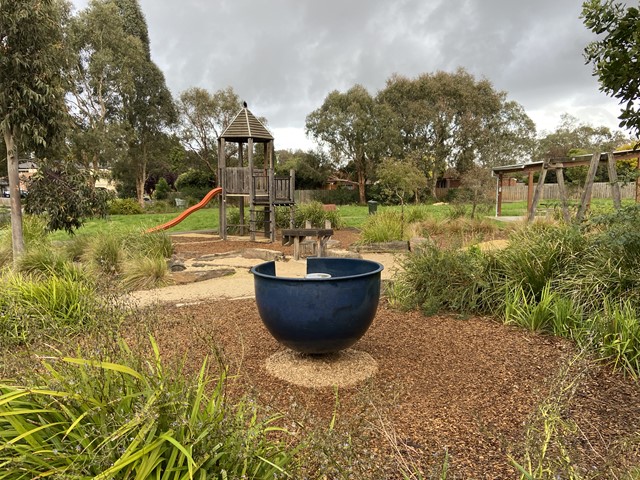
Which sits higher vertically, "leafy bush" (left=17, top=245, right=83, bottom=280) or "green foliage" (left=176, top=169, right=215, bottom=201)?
"green foliage" (left=176, top=169, right=215, bottom=201)

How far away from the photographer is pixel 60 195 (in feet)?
25.4

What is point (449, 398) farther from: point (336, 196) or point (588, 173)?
point (336, 196)

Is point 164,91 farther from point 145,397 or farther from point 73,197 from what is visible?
point 145,397

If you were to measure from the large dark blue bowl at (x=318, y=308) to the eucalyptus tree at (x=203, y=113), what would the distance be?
110ft

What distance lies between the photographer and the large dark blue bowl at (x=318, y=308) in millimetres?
3010

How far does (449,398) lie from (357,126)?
111 feet

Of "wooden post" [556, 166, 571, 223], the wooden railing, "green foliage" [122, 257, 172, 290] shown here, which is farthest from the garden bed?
the wooden railing

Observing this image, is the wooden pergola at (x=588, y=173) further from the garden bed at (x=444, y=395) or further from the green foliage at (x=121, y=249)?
the green foliage at (x=121, y=249)

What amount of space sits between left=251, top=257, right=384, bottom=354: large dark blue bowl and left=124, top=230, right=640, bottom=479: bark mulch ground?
1.15 feet

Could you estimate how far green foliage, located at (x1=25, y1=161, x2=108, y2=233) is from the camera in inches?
302

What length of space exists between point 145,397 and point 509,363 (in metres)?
2.87

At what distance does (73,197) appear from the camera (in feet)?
25.3

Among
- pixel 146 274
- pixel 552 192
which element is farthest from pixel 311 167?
pixel 146 274

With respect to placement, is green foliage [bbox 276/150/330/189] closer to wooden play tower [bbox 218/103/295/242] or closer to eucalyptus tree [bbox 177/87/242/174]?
eucalyptus tree [bbox 177/87/242/174]
